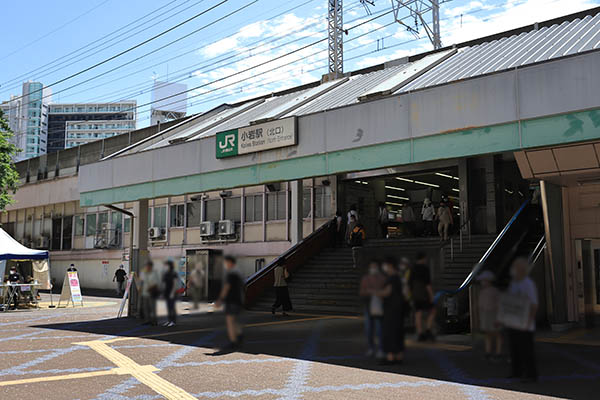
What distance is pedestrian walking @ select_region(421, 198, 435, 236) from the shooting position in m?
2.93

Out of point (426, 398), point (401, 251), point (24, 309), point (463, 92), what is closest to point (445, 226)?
point (463, 92)

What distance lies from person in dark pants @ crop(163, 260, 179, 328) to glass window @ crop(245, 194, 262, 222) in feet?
149

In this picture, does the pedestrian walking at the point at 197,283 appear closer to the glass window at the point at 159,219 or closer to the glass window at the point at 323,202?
the glass window at the point at 159,219

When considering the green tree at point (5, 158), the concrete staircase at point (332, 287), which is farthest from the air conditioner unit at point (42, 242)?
the concrete staircase at point (332, 287)

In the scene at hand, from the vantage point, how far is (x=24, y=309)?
148 ft

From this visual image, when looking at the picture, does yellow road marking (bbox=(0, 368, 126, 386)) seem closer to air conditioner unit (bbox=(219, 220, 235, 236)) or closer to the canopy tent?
air conditioner unit (bbox=(219, 220, 235, 236))

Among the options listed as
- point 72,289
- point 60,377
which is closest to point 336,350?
point 60,377

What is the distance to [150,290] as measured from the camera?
128 cm

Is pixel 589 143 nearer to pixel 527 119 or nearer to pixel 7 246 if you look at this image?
pixel 527 119

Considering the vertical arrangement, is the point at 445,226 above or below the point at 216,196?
below

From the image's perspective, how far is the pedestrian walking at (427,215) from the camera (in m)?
2.93

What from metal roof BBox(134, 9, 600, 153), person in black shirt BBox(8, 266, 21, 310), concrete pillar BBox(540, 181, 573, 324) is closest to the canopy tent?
person in black shirt BBox(8, 266, 21, 310)

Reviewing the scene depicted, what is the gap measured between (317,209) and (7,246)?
78.5 ft

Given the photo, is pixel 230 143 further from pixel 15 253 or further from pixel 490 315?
pixel 15 253
